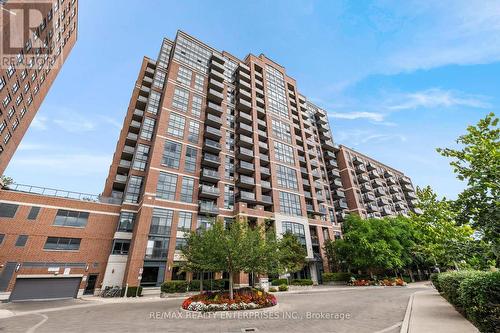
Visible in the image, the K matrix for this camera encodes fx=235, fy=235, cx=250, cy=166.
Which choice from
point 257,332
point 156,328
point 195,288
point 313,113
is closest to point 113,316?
point 156,328

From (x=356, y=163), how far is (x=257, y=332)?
67837mm

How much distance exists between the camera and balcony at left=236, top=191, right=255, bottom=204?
36844mm

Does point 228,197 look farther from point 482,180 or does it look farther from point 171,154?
point 482,180

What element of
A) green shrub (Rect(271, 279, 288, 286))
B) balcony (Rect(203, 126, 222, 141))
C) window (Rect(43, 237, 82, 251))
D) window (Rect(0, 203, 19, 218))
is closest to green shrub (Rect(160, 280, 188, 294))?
green shrub (Rect(271, 279, 288, 286))

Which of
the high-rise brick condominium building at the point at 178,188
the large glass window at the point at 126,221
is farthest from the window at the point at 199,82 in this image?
the large glass window at the point at 126,221

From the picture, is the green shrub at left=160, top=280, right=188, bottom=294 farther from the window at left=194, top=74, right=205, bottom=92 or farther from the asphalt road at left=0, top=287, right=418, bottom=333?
the window at left=194, top=74, right=205, bottom=92

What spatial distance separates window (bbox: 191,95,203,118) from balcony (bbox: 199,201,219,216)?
54.2 feet

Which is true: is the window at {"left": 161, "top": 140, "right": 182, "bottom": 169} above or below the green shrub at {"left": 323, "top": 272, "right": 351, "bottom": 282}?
above

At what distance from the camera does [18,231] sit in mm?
26000

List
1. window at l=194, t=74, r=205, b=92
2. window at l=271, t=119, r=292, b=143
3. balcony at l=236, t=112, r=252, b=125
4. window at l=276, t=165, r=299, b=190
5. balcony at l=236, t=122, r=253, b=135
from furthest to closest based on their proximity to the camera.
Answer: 1. window at l=271, t=119, r=292, b=143
2. balcony at l=236, t=112, r=252, b=125
3. window at l=194, t=74, r=205, b=92
4. balcony at l=236, t=122, r=253, b=135
5. window at l=276, t=165, r=299, b=190

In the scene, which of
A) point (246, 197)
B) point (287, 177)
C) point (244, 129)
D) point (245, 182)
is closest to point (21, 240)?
point (246, 197)

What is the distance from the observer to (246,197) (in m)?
37.1

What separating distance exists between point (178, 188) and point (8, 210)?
18.5 meters

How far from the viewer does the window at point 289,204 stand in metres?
40.0
